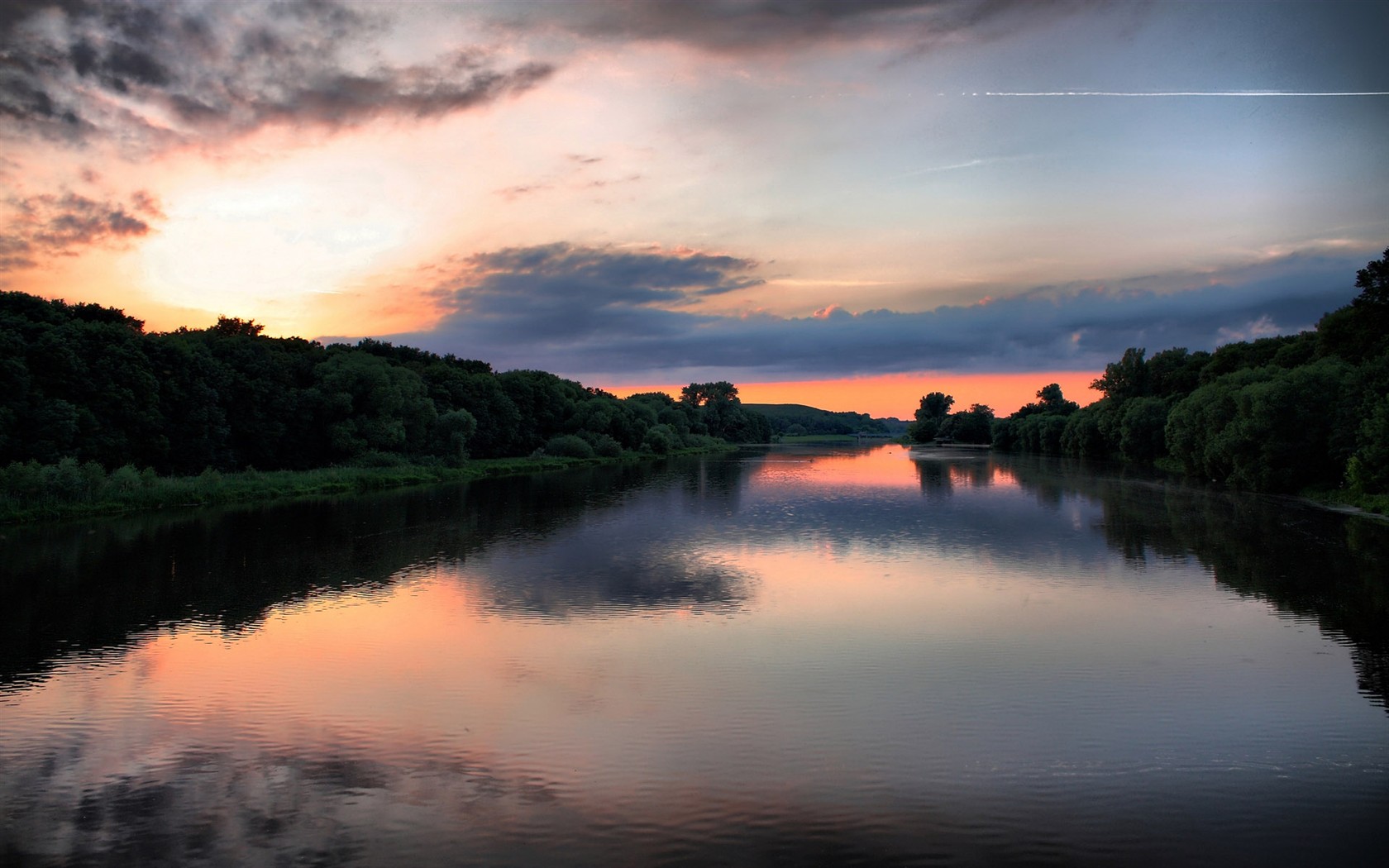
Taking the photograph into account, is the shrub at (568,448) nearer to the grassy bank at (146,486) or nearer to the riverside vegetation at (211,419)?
the riverside vegetation at (211,419)

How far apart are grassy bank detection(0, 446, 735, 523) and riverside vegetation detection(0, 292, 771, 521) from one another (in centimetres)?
7

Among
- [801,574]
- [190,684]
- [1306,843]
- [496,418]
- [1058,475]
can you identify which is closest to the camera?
[1306,843]

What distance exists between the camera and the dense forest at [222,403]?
3444 cm

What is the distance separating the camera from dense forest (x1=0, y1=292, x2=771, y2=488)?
113 feet

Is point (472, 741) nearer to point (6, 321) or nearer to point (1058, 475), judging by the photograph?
point (6, 321)

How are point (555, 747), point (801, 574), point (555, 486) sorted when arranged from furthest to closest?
point (555, 486)
point (801, 574)
point (555, 747)

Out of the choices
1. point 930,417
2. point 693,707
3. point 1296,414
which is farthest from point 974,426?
point 693,707

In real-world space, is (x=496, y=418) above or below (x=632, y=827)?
above

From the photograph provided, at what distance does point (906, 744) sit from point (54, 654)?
40.4 ft

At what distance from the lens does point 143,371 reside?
129 ft

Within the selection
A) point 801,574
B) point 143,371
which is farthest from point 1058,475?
point 143,371

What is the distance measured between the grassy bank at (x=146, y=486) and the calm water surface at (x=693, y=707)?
25.1 ft

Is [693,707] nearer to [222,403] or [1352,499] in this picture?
[1352,499]

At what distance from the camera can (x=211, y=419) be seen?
4500cm
